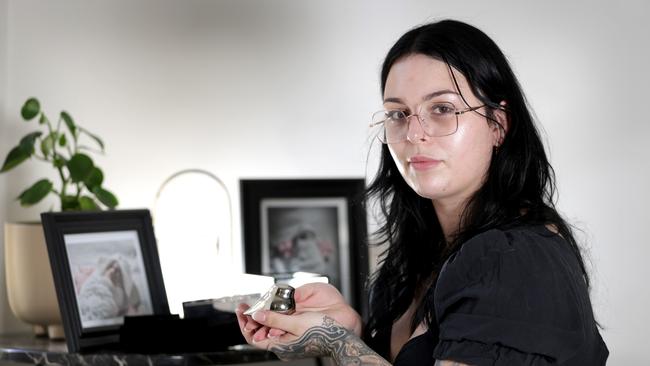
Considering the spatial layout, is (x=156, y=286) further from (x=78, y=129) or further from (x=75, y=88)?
(x=75, y=88)

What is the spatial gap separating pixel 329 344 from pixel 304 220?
158cm

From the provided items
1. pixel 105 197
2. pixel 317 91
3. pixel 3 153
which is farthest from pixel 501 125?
pixel 3 153

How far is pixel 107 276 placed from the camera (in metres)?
2.28

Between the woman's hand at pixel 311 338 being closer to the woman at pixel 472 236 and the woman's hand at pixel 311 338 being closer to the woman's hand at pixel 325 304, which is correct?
the woman at pixel 472 236

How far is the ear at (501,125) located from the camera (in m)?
1.51

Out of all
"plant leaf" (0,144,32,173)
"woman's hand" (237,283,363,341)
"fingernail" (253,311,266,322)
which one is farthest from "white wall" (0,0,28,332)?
"fingernail" (253,311,266,322)

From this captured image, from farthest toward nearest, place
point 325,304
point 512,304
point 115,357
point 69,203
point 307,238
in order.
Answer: point 307,238 → point 69,203 → point 115,357 → point 325,304 → point 512,304

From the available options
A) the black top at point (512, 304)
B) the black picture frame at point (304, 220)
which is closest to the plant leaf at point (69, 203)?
the black picture frame at point (304, 220)

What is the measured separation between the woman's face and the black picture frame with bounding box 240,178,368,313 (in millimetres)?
1489

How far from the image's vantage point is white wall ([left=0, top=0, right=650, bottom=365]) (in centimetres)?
295

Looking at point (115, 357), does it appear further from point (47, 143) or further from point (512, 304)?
point (512, 304)

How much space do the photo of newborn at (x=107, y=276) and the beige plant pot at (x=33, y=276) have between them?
341 millimetres

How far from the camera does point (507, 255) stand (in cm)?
127

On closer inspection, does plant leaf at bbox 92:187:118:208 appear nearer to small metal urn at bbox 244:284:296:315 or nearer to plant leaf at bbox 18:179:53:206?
plant leaf at bbox 18:179:53:206
